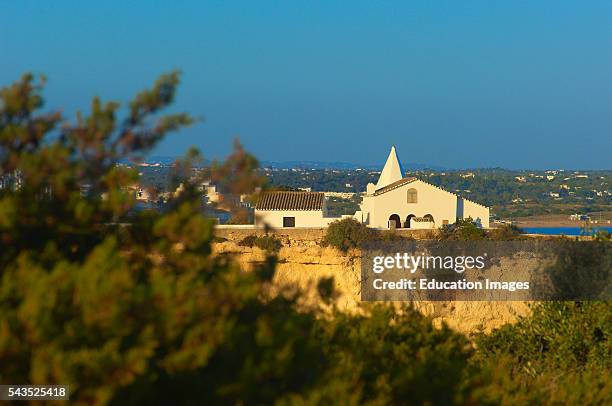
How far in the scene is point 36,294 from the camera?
15.3 ft

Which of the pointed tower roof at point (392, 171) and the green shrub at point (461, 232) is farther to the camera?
the pointed tower roof at point (392, 171)

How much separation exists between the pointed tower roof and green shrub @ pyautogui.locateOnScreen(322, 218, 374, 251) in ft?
45.8

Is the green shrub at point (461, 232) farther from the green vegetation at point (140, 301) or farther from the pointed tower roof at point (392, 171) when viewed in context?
the green vegetation at point (140, 301)

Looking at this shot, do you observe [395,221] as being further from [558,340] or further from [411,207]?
[558,340]

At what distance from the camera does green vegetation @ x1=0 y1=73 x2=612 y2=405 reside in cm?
462

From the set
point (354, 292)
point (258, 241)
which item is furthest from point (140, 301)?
point (258, 241)

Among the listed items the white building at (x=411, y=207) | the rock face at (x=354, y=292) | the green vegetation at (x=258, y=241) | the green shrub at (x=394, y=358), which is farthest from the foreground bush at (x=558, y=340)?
the white building at (x=411, y=207)

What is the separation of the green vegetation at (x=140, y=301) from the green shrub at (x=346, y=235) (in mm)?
25368

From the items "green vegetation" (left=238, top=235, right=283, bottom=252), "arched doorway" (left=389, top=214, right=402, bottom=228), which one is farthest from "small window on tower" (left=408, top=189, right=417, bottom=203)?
"green vegetation" (left=238, top=235, right=283, bottom=252)

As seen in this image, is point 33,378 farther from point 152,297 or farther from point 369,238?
point 369,238

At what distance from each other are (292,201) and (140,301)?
34.8 meters

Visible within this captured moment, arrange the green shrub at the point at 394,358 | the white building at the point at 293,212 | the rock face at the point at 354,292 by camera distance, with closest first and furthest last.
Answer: the green shrub at the point at 394,358 → the rock face at the point at 354,292 → the white building at the point at 293,212

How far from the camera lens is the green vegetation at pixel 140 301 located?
4.62 metres

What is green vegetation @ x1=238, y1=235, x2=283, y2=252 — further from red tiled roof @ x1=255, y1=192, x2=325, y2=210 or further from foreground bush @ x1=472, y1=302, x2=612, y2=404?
foreground bush @ x1=472, y1=302, x2=612, y2=404
